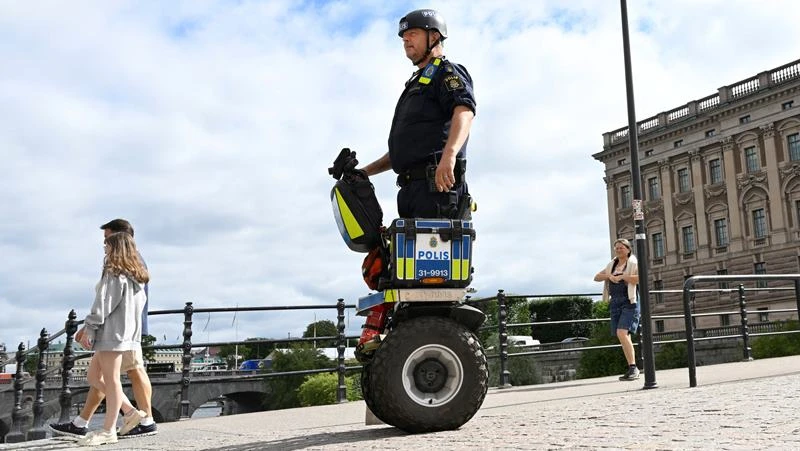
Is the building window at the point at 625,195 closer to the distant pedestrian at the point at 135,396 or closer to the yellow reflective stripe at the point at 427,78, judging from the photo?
the distant pedestrian at the point at 135,396

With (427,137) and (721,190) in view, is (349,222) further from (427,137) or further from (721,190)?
(721,190)

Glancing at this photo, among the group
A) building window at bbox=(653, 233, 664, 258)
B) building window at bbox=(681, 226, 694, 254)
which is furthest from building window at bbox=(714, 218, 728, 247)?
building window at bbox=(653, 233, 664, 258)

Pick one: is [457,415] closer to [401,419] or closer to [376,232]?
[401,419]

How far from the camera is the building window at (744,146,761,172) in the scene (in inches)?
2030

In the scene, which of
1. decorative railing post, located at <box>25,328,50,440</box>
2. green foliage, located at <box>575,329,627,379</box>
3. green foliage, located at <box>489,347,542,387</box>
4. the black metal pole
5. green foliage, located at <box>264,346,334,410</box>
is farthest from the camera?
green foliage, located at <box>264,346,334,410</box>

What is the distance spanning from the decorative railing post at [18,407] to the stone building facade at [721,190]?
1580 inches

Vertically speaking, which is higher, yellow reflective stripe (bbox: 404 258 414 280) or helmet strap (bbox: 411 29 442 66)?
helmet strap (bbox: 411 29 442 66)

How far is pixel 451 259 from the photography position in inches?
171

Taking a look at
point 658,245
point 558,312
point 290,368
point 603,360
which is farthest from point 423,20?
point 558,312

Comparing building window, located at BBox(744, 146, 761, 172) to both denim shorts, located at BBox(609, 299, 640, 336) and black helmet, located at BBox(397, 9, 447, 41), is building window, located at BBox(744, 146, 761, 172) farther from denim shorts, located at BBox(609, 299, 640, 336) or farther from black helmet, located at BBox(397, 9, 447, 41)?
black helmet, located at BBox(397, 9, 447, 41)

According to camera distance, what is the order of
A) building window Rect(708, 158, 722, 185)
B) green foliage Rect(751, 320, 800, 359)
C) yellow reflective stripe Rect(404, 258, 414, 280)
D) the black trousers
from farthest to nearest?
building window Rect(708, 158, 722, 185) → green foliage Rect(751, 320, 800, 359) → the black trousers → yellow reflective stripe Rect(404, 258, 414, 280)

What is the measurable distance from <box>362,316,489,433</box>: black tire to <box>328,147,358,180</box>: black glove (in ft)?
3.02

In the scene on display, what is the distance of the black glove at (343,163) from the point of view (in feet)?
14.9

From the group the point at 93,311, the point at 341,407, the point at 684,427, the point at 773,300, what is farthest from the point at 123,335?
the point at 773,300
